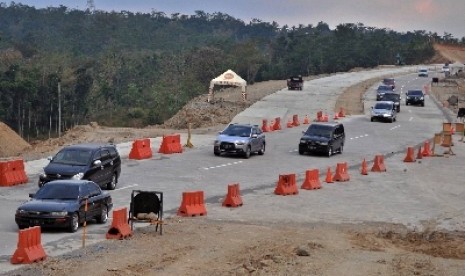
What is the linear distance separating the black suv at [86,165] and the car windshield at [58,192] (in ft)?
13.8

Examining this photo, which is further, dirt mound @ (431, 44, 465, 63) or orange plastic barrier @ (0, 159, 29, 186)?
dirt mound @ (431, 44, 465, 63)

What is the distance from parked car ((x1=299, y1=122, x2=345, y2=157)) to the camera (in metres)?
40.8

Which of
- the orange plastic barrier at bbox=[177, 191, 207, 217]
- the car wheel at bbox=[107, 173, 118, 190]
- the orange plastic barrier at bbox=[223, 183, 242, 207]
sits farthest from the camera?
the car wheel at bbox=[107, 173, 118, 190]

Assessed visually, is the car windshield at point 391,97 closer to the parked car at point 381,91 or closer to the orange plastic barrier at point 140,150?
the parked car at point 381,91

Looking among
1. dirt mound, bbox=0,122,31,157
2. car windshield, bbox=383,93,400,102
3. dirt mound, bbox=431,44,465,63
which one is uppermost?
dirt mound, bbox=431,44,465,63

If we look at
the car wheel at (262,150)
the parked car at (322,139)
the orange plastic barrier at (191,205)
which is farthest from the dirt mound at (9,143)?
the orange plastic barrier at (191,205)

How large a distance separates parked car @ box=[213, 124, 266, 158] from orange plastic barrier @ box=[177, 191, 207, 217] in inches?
570

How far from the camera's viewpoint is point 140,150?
120 ft

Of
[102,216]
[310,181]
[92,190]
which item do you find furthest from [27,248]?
[310,181]

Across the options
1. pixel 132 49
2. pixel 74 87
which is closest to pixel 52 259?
pixel 74 87

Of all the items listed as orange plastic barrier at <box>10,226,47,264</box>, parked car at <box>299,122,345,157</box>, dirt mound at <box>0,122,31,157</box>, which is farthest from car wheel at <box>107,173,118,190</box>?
dirt mound at <box>0,122,31,157</box>

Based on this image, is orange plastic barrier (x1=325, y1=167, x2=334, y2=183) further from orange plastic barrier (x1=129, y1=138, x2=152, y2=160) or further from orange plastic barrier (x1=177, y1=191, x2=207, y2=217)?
orange plastic barrier (x1=177, y1=191, x2=207, y2=217)

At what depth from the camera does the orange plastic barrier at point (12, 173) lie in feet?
90.6

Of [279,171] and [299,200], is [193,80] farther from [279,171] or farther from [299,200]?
[299,200]
